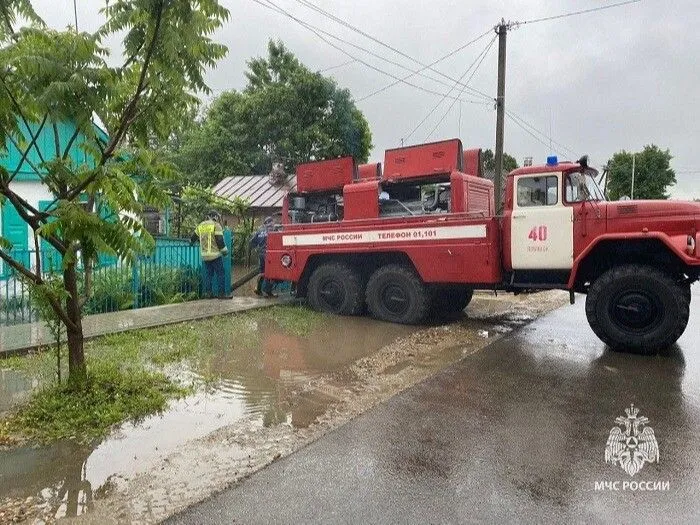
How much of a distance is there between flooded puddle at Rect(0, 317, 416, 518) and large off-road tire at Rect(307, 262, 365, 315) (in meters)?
1.33

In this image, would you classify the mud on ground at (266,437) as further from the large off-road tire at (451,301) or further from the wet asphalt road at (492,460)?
the large off-road tire at (451,301)

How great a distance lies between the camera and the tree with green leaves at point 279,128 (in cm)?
2464

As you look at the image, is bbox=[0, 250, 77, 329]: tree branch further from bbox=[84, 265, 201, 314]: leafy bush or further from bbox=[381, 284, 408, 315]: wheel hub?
bbox=[381, 284, 408, 315]: wheel hub

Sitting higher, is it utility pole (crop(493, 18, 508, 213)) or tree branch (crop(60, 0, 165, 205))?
utility pole (crop(493, 18, 508, 213))

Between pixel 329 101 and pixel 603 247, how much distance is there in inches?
782

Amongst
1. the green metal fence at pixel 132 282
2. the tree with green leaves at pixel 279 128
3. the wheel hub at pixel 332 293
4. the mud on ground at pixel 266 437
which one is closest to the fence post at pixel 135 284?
the green metal fence at pixel 132 282

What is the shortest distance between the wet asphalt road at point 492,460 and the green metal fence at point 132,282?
5385 mm

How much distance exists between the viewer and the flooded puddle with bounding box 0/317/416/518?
3.25 metres

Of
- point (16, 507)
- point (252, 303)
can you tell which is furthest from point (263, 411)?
point (252, 303)

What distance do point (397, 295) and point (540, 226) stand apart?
8.52 ft

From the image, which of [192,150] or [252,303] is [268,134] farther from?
[252,303]

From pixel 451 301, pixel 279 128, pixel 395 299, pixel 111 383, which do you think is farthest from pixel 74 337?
pixel 279 128

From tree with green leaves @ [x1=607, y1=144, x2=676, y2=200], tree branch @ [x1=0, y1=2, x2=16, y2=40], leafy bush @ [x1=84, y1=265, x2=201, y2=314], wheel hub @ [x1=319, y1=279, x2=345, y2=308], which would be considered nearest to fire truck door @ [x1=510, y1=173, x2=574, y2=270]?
wheel hub @ [x1=319, y1=279, x2=345, y2=308]

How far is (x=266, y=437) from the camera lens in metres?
3.96
